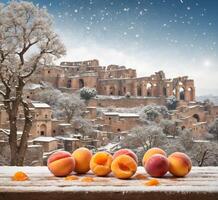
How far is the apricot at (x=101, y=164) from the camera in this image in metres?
0.86

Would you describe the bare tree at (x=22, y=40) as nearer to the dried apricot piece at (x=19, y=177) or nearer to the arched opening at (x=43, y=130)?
the dried apricot piece at (x=19, y=177)

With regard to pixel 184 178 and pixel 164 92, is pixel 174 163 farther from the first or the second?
pixel 164 92

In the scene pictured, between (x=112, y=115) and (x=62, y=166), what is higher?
(x=62, y=166)

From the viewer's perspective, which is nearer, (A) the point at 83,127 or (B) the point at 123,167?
(B) the point at 123,167

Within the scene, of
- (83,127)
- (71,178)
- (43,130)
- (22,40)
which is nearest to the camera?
(71,178)

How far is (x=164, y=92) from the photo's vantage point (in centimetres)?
1855

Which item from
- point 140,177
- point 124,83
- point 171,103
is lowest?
point 140,177

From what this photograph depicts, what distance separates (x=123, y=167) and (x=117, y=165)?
2 cm

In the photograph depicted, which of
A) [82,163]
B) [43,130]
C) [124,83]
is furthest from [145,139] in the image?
[124,83]

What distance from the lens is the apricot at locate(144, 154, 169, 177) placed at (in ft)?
2.78

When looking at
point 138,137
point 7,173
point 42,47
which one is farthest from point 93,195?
point 138,137

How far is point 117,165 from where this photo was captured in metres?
0.84

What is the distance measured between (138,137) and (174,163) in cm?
786

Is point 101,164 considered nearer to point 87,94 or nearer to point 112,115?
point 112,115
